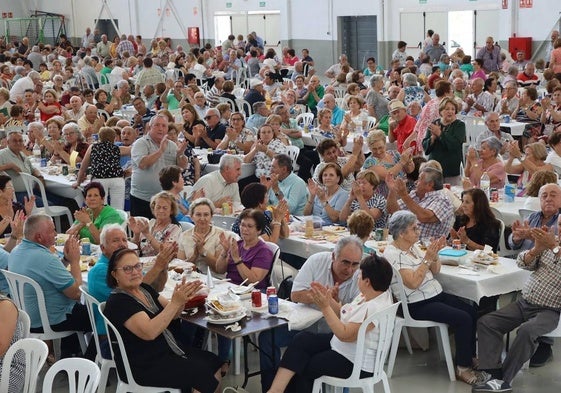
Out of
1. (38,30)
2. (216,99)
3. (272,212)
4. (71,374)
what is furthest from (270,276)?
(38,30)

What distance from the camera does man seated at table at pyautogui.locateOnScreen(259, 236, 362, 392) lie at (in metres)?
5.88

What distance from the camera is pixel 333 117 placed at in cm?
1305

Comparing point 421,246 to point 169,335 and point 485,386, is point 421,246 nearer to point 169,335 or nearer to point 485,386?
point 485,386

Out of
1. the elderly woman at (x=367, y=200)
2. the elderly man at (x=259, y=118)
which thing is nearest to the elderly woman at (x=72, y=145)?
the elderly man at (x=259, y=118)

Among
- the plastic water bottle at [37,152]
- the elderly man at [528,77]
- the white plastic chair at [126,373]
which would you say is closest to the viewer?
the white plastic chair at [126,373]

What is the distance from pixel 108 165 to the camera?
986 centimetres

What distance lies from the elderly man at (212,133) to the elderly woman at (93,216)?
12.6 ft

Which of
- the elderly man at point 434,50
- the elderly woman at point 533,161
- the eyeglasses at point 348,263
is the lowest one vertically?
the eyeglasses at point 348,263

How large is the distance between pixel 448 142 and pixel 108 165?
3.52 metres

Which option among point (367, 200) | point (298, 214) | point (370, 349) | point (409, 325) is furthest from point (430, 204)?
point (370, 349)

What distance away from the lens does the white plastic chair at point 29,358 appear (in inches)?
185

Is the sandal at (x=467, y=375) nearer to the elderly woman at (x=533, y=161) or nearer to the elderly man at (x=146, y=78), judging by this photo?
the elderly woman at (x=533, y=161)

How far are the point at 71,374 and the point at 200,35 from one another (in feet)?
84.8

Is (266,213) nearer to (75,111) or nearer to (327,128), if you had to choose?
(327,128)
